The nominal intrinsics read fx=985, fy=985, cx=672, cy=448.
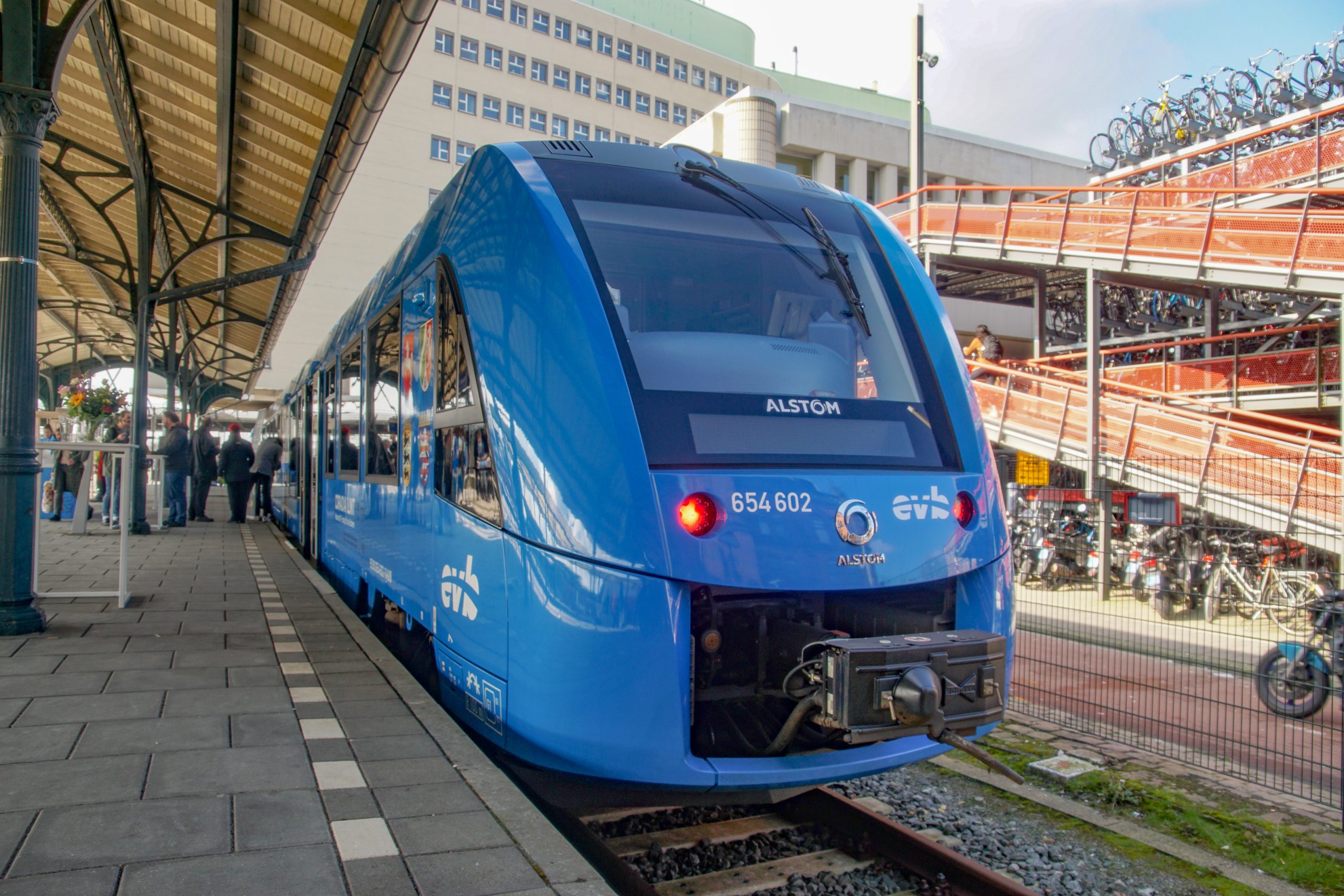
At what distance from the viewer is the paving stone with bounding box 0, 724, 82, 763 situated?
3.86 meters

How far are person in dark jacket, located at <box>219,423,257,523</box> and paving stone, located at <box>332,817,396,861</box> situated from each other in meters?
17.2

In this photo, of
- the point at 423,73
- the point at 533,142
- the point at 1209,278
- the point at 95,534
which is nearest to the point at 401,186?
the point at 423,73

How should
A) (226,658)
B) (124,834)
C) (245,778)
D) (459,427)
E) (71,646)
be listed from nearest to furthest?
(124,834) < (245,778) < (459,427) < (226,658) < (71,646)

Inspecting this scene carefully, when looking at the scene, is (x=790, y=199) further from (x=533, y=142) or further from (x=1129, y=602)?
(x=1129, y=602)

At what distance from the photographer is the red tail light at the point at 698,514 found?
3.37m

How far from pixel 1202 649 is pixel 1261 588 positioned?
305 cm

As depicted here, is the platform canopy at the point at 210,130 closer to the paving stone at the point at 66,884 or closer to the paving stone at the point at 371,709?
the paving stone at the point at 371,709

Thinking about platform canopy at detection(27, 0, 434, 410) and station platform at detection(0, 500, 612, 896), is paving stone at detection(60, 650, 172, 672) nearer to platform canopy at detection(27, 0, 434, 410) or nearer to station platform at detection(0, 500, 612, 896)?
station platform at detection(0, 500, 612, 896)

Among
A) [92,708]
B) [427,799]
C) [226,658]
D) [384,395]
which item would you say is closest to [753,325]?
[427,799]

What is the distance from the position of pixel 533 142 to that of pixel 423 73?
149 ft

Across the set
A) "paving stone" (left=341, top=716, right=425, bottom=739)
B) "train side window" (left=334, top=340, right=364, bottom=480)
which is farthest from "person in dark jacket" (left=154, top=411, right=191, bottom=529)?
"paving stone" (left=341, top=716, right=425, bottom=739)

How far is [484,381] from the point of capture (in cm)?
401

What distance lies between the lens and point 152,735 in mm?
4203

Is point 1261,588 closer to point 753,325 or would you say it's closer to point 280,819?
point 753,325
